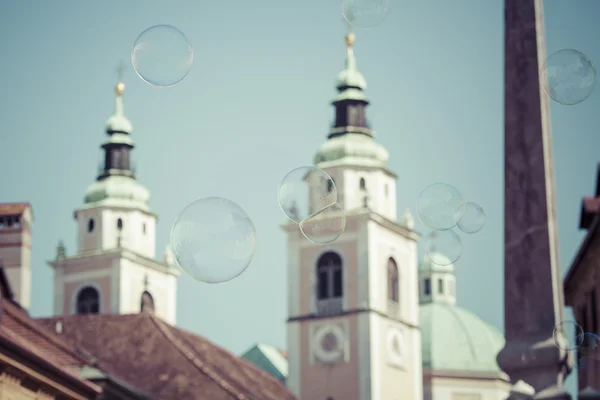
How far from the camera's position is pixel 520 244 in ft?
60.6

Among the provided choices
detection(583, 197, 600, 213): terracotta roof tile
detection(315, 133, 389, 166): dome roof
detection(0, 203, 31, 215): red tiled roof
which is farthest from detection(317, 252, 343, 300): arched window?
detection(583, 197, 600, 213): terracotta roof tile

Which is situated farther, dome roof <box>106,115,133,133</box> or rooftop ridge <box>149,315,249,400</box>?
dome roof <box>106,115,133,133</box>

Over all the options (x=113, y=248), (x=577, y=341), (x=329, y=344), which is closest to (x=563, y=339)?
(x=577, y=341)

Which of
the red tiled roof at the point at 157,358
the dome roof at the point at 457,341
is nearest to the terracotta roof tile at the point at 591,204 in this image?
the red tiled roof at the point at 157,358

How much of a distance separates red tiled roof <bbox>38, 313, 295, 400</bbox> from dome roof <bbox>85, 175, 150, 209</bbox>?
126ft

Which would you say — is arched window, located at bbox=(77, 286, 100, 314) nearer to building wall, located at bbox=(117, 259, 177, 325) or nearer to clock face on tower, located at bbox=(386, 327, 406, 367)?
building wall, located at bbox=(117, 259, 177, 325)

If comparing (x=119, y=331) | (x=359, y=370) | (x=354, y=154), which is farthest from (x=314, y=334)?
(x=119, y=331)

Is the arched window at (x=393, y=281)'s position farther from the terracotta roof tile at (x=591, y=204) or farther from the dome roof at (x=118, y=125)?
the terracotta roof tile at (x=591, y=204)

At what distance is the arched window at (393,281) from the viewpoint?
7288cm

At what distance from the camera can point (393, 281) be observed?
73.4 meters

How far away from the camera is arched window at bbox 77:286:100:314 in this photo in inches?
3174

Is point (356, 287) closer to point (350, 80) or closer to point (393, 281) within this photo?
point (393, 281)

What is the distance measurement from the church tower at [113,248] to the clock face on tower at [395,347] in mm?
13470

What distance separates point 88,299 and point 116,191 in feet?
16.8
